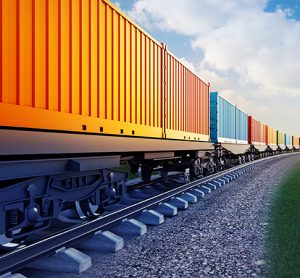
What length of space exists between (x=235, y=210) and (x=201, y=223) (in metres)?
1.51

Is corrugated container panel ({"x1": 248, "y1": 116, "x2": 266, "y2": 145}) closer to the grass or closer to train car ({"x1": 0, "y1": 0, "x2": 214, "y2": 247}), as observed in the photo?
the grass

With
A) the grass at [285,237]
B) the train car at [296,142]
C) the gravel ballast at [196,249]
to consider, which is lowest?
the gravel ballast at [196,249]

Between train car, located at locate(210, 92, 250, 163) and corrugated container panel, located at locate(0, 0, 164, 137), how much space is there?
7898 mm

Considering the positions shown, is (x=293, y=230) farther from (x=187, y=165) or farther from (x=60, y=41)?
(x=187, y=165)

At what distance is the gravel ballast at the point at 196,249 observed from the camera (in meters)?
4.13

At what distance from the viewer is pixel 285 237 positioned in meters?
5.52

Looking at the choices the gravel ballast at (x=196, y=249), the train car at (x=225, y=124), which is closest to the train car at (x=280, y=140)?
the train car at (x=225, y=124)

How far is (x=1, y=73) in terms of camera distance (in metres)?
3.90

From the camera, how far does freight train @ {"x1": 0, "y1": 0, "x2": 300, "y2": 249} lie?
4.09 meters

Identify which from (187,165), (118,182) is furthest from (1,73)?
(187,165)

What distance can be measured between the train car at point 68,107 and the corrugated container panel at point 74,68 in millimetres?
12

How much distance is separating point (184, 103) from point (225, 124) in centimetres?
739

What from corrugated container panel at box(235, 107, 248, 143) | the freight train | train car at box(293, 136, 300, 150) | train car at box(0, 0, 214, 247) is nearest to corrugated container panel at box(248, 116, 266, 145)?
corrugated container panel at box(235, 107, 248, 143)

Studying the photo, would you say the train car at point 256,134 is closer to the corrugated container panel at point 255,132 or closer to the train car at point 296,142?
the corrugated container panel at point 255,132
